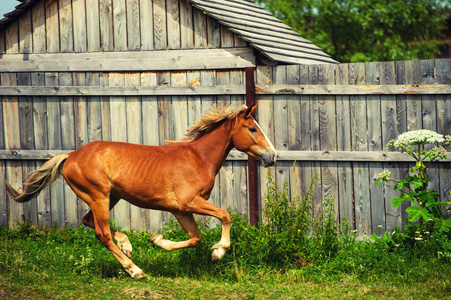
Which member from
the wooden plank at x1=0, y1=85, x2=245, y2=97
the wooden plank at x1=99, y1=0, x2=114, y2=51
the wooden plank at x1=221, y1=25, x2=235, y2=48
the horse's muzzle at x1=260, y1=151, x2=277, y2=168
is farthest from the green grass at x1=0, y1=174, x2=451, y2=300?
the wooden plank at x1=99, y1=0, x2=114, y2=51

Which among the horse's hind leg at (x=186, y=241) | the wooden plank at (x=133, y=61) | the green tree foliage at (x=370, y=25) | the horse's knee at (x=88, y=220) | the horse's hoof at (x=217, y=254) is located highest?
the green tree foliage at (x=370, y=25)

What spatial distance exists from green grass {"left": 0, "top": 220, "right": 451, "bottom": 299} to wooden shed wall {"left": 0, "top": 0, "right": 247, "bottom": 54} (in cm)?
287

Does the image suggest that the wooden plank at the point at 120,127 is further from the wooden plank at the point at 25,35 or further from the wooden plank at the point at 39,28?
the wooden plank at the point at 25,35

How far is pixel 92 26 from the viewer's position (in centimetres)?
842

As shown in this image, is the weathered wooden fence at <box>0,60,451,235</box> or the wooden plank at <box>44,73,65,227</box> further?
the wooden plank at <box>44,73,65,227</box>

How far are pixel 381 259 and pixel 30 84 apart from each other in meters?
5.99

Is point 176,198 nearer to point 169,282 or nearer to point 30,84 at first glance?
point 169,282

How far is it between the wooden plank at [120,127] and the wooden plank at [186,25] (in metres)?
1.12

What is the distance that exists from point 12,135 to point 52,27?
187 centimetres

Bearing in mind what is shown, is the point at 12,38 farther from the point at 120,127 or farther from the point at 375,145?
the point at 375,145

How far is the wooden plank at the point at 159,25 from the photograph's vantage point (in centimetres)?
812

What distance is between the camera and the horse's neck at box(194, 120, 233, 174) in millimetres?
6117

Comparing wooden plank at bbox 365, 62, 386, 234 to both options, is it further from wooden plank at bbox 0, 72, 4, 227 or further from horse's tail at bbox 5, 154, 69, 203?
wooden plank at bbox 0, 72, 4, 227

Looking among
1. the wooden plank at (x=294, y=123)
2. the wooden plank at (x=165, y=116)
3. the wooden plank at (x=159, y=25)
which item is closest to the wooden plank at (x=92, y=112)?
the wooden plank at (x=165, y=116)
